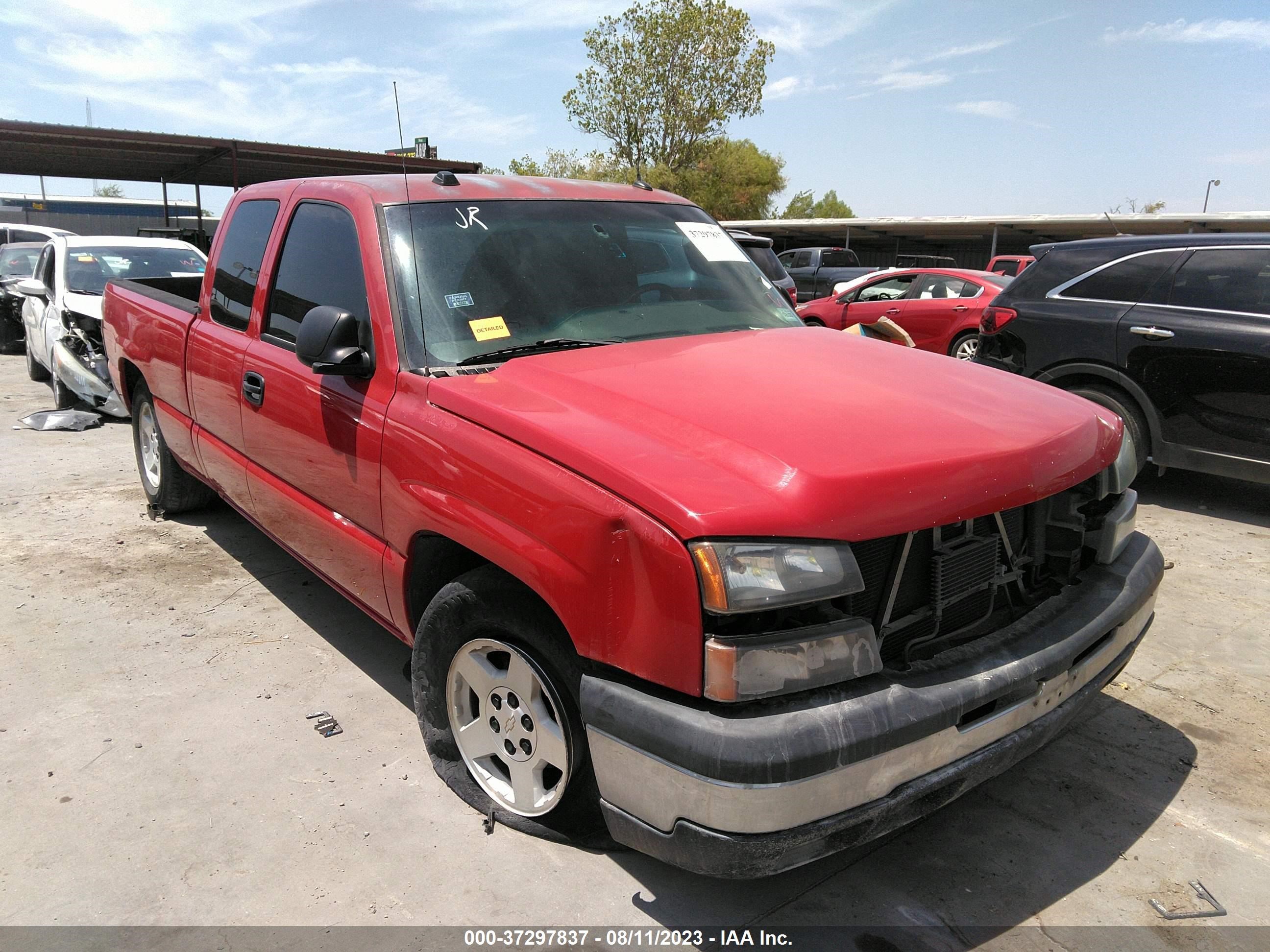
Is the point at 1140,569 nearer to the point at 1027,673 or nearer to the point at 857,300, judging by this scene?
the point at 1027,673

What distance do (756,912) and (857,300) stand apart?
11.7 metres

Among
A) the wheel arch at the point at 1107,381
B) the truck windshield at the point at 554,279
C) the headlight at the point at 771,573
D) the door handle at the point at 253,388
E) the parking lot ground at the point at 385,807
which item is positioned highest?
the truck windshield at the point at 554,279

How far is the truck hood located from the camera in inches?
78.4

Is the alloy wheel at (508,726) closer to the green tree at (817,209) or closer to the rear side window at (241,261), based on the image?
the rear side window at (241,261)

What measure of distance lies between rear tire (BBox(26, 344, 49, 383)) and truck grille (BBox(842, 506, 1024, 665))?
1119 cm

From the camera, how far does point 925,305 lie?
40.1 ft

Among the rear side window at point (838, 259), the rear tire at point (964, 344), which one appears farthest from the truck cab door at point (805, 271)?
the rear tire at point (964, 344)

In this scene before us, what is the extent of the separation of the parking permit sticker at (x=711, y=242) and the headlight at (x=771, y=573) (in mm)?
2032

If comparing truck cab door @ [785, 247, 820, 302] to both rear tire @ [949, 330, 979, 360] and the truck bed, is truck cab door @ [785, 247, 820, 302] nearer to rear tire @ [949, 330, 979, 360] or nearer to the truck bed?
rear tire @ [949, 330, 979, 360]

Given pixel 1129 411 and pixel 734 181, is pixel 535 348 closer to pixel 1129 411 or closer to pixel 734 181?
pixel 1129 411

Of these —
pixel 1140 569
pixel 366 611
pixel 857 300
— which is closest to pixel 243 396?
pixel 366 611

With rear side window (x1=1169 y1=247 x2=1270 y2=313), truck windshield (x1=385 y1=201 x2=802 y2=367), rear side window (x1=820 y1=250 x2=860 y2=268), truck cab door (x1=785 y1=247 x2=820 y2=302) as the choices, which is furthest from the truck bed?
rear side window (x1=820 y1=250 x2=860 y2=268)

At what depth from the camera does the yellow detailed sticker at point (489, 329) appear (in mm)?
2904

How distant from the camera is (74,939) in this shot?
229 centimetres
